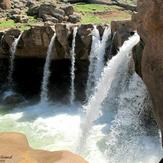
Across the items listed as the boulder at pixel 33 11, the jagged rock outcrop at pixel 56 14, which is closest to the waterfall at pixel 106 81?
the jagged rock outcrop at pixel 56 14

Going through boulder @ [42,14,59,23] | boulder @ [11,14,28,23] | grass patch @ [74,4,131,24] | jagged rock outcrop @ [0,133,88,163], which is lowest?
grass patch @ [74,4,131,24]

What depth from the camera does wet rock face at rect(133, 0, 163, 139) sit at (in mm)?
11250

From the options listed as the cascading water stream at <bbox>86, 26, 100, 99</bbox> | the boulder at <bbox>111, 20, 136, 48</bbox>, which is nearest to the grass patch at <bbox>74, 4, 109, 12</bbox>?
the cascading water stream at <bbox>86, 26, 100, 99</bbox>

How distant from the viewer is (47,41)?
23.0m

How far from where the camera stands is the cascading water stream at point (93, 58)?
2209cm

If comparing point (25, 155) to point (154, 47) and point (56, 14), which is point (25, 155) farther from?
point (56, 14)

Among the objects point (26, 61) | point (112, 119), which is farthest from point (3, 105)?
point (112, 119)

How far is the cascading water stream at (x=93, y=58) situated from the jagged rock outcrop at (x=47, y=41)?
24 cm

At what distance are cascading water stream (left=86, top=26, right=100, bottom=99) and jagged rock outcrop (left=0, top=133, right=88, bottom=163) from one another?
35.0 ft

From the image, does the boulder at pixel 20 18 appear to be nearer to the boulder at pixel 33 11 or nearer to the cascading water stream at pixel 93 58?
the boulder at pixel 33 11

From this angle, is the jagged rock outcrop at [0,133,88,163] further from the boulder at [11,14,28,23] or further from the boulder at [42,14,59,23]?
the boulder at [11,14,28,23]

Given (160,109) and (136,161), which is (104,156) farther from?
(160,109)

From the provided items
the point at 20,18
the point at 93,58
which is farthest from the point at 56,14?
the point at 93,58

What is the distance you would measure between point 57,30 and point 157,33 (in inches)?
457
